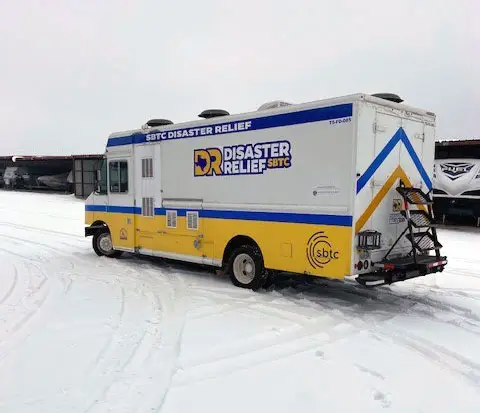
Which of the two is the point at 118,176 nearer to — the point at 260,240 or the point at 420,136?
the point at 260,240

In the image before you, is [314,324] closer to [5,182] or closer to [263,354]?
→ [263,354]

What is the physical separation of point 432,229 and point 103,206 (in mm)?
7481

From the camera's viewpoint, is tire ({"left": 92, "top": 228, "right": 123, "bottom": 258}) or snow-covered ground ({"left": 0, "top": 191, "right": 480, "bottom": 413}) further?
tire ({"left": 92, "top": 228, "right": 123, "bottom": 258})

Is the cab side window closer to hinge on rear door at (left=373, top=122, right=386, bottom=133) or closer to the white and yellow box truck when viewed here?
the white and yellow box truck

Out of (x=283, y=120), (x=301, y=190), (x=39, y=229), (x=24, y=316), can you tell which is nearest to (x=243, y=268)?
(x=301, y=190)

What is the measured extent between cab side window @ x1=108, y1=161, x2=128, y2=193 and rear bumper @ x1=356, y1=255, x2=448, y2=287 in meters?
6.05

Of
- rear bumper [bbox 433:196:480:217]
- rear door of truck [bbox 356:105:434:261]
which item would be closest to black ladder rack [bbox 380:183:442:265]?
rear door of truck [bbox 356:105:434:261]

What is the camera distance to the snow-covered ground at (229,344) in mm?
A: 4027

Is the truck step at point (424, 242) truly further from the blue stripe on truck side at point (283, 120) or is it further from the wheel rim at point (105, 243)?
the wheel rim at point (105, 243)

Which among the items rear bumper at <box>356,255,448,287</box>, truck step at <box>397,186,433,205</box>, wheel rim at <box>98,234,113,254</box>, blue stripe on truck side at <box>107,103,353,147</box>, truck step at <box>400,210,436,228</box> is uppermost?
blue stripe on truck side at <box>107,103,353,147</box>

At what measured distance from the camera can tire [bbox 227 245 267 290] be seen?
25.6 ft

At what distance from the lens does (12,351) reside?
A: 4965 mm

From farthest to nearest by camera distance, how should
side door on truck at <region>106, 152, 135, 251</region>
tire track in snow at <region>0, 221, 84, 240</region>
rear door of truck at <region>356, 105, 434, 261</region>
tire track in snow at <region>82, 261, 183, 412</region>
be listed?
1. tire track in snow at <region>0, 221, 84, 240</region>
2. side door on truck at <region>106, 152, 135, 251</region>
3. rear door of truck at <region>356, 105, 434, 261</region>
4. tire track in snow at <region>82, 261, 183, 412</region>

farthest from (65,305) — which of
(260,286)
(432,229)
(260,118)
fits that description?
(432,229)
